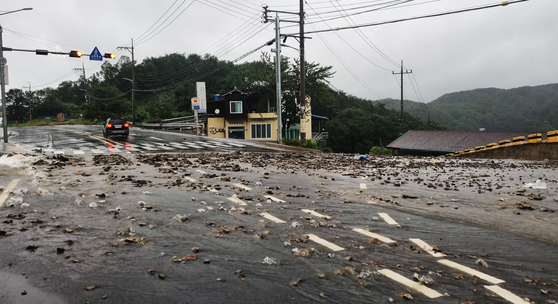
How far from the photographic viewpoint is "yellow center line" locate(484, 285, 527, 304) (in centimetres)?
359

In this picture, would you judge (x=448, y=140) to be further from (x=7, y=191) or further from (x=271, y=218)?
(x=7, y=191)

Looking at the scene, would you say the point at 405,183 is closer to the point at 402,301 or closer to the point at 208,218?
the point at 208,218

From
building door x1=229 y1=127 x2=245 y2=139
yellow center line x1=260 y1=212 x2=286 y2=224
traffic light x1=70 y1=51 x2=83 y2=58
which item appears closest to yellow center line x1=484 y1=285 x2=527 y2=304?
yellow center line x1=260 y1=212 x2=286 y2=224

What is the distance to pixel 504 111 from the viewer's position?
305ft

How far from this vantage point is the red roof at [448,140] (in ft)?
124

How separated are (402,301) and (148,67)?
108619 mm

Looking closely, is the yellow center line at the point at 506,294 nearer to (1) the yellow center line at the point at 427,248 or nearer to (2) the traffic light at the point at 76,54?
(1) the yellow center line at the point at 427,248

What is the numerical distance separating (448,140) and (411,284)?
3955cm

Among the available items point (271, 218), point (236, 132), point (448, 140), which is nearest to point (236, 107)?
point (236, 132)

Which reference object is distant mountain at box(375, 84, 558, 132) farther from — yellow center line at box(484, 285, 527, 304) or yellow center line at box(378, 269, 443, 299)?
yellow center line at box(378, 269, 443, 299)

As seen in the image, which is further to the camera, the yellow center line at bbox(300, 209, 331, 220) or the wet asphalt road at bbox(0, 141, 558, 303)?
the yellow center line at bbox(300, 209, 331, 220)

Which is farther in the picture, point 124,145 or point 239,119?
point 239,119

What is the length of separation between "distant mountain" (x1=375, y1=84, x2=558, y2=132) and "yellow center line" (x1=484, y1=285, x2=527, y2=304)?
82.5m

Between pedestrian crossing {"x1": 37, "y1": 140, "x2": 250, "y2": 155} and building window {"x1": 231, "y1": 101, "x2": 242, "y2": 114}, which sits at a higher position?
building window {"x1": 231, "y1": 101, "x2": 242, "y2": 114}
